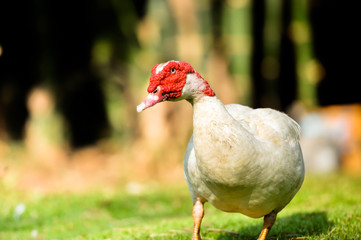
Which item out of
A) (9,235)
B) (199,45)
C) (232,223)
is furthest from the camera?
(199,45)

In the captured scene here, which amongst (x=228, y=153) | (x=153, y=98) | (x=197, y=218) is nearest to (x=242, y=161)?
(x=228, y=153)

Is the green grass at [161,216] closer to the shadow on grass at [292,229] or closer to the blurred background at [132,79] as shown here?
the shadow on grass at [292,229]

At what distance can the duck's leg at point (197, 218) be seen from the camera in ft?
12.4

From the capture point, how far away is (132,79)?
35.7 ft

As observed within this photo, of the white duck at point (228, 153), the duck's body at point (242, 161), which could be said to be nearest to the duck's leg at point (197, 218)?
the duck's body at point (242, 161)

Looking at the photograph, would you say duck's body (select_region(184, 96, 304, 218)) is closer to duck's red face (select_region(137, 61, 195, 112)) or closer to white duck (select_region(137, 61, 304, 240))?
white duck (select_region(137, 61, 304, 240))

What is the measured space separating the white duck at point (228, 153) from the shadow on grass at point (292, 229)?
0.71 m

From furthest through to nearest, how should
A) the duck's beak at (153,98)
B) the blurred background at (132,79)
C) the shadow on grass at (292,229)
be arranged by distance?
1. the blurred background at (132,79)
2. the shadow on grass at (292,229)
3. the duck's beak at (153,98)

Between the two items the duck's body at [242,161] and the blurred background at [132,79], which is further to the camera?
the blurred background at [132,79]

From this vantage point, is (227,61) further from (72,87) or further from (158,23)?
(72,87)

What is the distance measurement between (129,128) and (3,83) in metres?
3.91

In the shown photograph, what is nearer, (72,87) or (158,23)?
(158,23)

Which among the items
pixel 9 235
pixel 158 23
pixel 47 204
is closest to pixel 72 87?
pixel 158 23

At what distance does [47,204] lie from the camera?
693 centimetres
